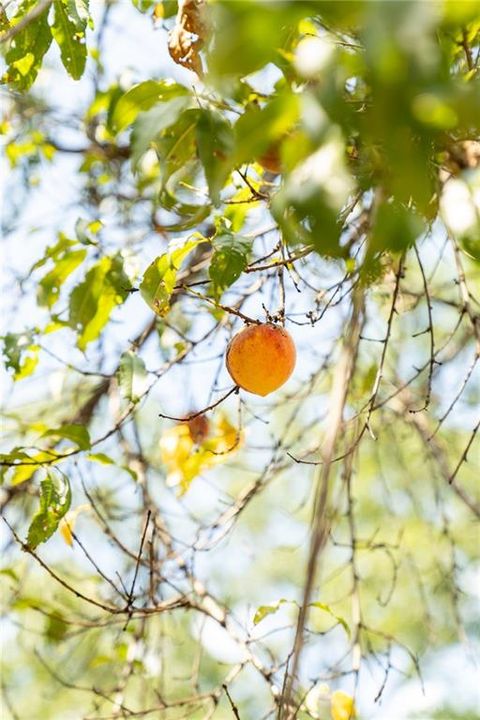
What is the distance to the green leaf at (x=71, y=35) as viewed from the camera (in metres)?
1.46

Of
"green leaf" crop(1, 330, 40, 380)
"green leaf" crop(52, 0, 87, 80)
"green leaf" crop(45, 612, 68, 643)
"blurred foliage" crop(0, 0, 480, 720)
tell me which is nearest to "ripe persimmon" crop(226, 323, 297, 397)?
"blurred foliage" crop(0, 0, 480, 720)

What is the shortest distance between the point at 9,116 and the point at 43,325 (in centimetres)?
98

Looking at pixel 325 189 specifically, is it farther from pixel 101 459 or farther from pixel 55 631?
pixel 55 631

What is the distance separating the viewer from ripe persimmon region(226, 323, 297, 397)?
1.39 meters

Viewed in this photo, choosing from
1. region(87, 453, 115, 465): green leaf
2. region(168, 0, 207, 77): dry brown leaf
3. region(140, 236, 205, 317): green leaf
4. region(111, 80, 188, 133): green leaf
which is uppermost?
region(168, 0, 207, 77): dry brown leaf

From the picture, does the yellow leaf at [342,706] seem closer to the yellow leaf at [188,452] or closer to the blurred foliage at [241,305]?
the blurred foliage at [241,305]

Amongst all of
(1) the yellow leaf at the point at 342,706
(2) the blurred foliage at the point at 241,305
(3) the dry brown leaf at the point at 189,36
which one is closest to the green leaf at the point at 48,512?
(2) the blurred foliage at the point at 241,305

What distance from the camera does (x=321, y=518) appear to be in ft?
2.20

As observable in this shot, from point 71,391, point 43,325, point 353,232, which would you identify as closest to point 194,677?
point 43,325

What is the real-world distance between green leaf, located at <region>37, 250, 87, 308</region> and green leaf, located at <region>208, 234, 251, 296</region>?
0.76m

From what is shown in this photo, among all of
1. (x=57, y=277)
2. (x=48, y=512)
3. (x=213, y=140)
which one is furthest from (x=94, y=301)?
(x=213, y=140)

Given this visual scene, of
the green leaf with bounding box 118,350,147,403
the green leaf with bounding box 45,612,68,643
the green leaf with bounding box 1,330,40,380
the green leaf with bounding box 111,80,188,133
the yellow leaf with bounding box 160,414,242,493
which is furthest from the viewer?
the green leaf with bounding box 45,612,68,643

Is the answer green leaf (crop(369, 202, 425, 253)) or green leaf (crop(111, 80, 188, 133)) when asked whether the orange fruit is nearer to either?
green leaf (crop(111, 80, 188, 133))

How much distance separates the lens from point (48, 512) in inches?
61.8
